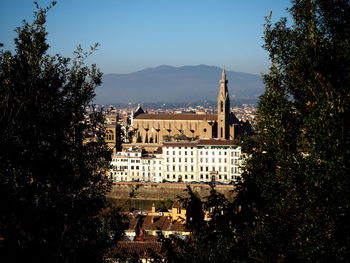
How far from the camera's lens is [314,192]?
15.4ft

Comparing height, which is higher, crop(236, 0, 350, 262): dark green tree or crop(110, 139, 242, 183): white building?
crop(236, 0, 350, 262): dark green tree

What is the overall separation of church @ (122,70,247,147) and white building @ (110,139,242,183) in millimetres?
7777

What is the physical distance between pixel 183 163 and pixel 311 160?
41.0m

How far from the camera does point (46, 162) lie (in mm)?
5770

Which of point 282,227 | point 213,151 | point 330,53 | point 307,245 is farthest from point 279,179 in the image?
point 213,151

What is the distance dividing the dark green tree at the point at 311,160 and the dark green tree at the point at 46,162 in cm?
220

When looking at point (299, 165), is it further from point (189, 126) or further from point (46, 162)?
point (189, 126)

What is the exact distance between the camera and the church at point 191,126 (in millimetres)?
57562

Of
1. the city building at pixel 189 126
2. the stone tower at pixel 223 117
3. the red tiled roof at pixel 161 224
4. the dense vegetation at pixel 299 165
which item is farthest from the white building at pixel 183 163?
the dense vegetation at pixel 299 165

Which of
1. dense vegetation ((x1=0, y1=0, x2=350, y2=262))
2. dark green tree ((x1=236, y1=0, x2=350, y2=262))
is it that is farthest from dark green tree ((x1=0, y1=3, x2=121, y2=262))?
dark green tree ((x1=236, y1=0, x2=350, y2=262))

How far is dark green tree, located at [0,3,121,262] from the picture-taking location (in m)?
5.23

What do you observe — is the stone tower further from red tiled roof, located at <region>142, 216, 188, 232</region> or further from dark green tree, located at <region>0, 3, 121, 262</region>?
dark green tree, located at <region>0, 3, 121, 262</region>

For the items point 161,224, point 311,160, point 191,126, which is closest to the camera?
point 311,160

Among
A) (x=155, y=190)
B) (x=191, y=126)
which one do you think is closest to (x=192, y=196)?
(x=155, y=190)
